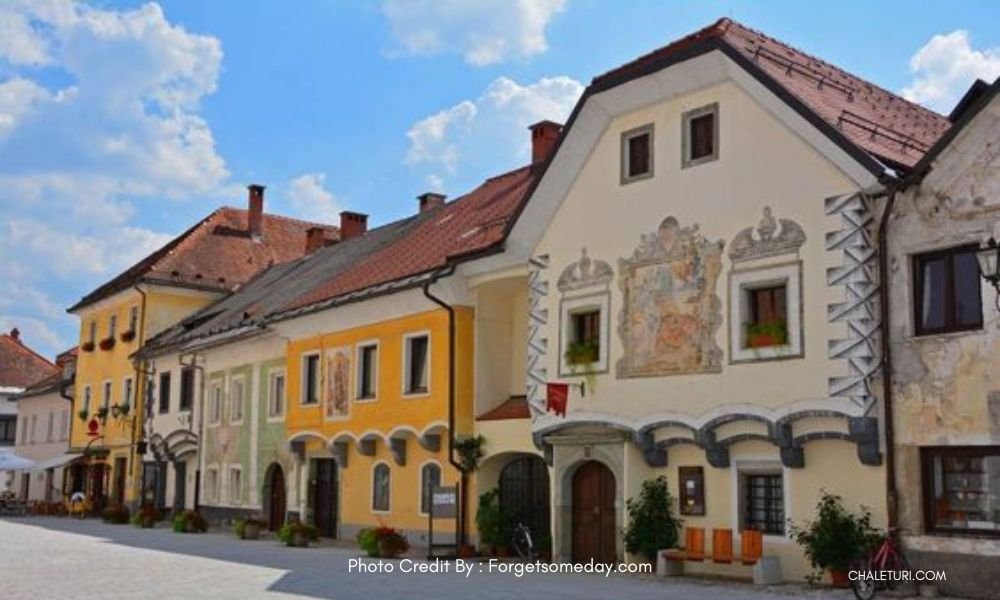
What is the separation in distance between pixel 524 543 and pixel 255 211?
30.6m

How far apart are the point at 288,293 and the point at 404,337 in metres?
10.2

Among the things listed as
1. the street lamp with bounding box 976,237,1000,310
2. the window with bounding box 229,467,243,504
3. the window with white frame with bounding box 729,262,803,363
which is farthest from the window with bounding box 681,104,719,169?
the window with bounding box 229,467,243,504

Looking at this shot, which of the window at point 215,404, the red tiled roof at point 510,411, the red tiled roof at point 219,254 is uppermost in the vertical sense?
the red tiled roof at point 219,254

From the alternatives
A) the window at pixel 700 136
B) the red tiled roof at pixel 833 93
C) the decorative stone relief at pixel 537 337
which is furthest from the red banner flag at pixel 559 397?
the red tiled roof at pixel 833 93

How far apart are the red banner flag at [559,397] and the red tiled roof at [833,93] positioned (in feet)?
18.4

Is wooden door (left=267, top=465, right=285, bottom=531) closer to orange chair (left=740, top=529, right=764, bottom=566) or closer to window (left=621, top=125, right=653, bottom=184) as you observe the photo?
window (left=621, top=125, right=653, bottom=184)

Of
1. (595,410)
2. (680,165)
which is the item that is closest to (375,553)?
(595,410)

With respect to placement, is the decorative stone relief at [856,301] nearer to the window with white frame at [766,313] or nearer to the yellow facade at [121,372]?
the window with white frame at [766,313]

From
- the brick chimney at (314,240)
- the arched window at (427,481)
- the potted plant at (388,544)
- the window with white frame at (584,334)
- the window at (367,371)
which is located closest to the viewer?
the window with white frame at (584,334)

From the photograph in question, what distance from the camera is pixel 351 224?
44781 mm

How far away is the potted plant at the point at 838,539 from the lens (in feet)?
53.8

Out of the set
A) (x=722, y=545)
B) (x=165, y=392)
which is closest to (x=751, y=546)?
(x=722, y=545)

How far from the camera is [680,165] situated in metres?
20.1

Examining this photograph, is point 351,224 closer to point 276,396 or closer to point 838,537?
point 276,396
